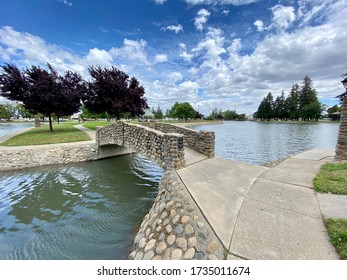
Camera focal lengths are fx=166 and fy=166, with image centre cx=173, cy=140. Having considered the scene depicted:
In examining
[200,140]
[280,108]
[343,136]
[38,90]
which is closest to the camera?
[343,136]

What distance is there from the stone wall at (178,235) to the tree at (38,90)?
18069mm

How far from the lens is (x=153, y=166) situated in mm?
11297

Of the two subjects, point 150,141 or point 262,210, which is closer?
point 262,210

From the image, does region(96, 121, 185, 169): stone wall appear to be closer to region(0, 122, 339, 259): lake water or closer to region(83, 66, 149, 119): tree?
region(0, 122, 339, 259): lake water

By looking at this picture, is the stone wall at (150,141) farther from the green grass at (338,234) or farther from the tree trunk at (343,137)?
the tree trunk at (343,137)

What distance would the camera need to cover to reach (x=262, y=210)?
130 inches

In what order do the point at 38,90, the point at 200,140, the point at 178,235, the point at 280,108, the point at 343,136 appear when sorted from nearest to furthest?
the point at 178,235, the point at 343,136, the point at 200,140, the point at 38,90, the point at 280,108

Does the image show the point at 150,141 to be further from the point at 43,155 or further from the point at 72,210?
the point at 43,155

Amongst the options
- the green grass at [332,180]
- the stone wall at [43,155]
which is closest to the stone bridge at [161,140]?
the stone wall at [43,155]

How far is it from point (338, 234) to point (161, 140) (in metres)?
5.19

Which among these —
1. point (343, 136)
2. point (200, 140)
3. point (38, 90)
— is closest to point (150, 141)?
point (200, 140)

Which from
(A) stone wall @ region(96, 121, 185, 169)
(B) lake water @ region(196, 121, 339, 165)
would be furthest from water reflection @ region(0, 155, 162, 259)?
(B) lake water @ region(196, 121, 339, 165)

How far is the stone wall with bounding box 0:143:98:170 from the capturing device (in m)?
10.0

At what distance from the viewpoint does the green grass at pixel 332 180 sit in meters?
4.08
